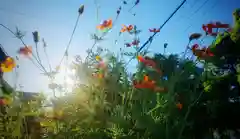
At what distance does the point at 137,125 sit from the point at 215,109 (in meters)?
5.36

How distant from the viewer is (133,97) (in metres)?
1.85

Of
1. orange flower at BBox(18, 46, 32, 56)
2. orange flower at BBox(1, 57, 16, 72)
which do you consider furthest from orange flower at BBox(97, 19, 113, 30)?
orange flower at BBox(1, 57, 16, 72)

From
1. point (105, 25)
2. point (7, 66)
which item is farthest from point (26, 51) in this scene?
point (105, 25)

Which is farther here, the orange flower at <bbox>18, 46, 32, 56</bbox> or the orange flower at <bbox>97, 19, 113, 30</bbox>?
the orange flower at <bbox>97, 19, 113, 30</bbox>

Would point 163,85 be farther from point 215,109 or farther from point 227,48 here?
point 227,48

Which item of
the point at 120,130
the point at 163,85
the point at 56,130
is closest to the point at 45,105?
the point at 56,130

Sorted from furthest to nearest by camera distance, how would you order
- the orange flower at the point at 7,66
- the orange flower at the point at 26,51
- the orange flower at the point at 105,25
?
the orange flower at the point at 105,25, the orange flower at the point at 26,51, the orange flower at the point at 7,66

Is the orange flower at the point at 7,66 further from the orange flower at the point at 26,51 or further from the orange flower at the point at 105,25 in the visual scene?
the orange flower at the point at 105,25

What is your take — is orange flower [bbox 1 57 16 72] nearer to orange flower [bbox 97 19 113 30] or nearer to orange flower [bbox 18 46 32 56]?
orange flower [bbox 18 46 32 56]

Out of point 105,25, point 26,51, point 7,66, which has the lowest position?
point 7,66

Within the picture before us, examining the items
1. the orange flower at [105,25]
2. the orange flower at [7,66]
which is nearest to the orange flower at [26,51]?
the orange flower at [7,66]

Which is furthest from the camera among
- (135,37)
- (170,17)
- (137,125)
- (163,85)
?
(170,17)

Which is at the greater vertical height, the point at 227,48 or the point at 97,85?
the point at 227,48

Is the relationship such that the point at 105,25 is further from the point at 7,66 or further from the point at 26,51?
the point at 7,66
